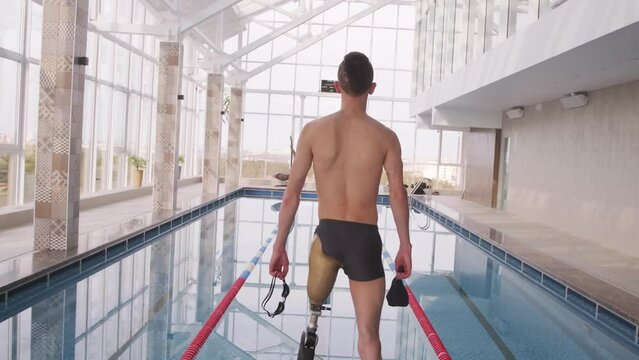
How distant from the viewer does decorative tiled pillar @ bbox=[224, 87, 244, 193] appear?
17.9m

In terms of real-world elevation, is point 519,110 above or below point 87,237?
above

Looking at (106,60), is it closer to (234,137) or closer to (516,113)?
(234,137)

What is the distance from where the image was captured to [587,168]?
33.6 ft

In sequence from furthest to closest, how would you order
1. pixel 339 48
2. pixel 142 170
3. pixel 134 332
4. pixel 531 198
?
pixel 339 48
pixel 142 170
pixel 531 198
pixel 134 332

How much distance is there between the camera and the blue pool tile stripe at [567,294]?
5070 millimetres

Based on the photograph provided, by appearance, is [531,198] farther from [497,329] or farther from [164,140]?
[497,329]

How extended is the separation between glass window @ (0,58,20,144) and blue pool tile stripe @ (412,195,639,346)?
23.1 feet

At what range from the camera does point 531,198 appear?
12984 millimetres

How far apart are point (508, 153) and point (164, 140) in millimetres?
8518

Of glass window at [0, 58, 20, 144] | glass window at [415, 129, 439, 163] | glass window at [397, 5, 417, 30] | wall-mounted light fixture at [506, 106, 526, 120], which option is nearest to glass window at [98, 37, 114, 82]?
glass window at [0, 58, 20, 144]

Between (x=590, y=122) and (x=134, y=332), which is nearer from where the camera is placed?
(x=134, y=332)

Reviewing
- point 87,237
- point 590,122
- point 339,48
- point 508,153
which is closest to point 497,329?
point 87,237

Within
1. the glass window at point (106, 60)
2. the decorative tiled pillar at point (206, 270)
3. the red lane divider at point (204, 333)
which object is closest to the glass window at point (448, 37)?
the decorative tiled pillar at point (206, 270)

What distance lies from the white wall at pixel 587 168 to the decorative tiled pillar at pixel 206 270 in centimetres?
578
